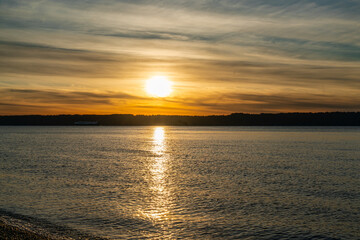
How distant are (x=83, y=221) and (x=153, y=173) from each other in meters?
22.4

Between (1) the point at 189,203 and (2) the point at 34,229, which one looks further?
(1) the point at 189,203

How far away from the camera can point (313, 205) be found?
24.8 metres

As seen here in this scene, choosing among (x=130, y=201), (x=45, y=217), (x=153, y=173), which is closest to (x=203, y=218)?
(x=130, y=201)

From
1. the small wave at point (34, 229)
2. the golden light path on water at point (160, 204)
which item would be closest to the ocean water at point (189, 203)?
the golden light path on water at point (160, 204)

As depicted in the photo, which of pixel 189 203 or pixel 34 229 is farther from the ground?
pixel 34 229

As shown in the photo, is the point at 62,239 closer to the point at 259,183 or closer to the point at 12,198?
the point at 12,198

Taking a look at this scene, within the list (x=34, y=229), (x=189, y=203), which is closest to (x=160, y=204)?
(x=189, y=203)

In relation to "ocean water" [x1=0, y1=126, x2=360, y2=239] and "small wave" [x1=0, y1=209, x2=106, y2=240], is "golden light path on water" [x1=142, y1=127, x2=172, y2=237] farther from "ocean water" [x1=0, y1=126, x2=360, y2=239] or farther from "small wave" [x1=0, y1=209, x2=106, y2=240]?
"small wave" [x1=0, y1=209, x2=106, y2=240]

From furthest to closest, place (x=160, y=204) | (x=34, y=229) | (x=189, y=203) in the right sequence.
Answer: (x=189, y=203) → (x=160, y=204) → (x=34, y=229)

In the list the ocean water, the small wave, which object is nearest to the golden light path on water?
the ocean water

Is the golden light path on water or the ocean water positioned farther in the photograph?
the golden light path on water

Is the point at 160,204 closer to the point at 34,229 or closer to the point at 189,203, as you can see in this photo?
the point at 189,203

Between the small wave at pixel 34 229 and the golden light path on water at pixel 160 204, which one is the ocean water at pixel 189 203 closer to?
Result: the golden light path on water at pixel 160 204

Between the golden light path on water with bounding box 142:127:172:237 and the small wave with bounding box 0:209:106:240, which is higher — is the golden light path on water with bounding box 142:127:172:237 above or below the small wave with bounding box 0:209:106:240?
below
